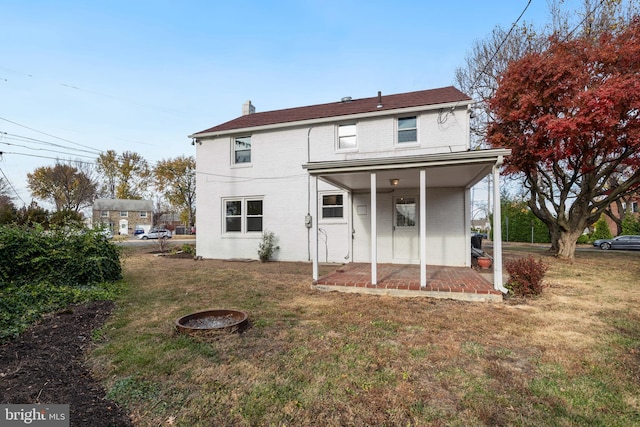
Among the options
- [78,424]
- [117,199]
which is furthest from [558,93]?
[117,199]

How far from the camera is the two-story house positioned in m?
9.20

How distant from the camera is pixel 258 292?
6.59 m

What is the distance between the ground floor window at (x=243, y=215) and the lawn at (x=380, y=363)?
20.3ft

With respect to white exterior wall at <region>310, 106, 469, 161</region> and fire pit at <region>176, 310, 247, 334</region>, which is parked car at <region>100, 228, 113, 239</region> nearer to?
fire pit at <region>176, 310, 247, 334</region>

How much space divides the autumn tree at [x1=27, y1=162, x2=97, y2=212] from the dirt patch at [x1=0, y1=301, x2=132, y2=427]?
45778 mm

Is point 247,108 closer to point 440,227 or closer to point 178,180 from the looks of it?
point 440,227

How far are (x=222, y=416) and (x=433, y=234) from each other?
27.1ft

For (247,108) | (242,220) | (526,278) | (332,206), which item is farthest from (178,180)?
(526,278)

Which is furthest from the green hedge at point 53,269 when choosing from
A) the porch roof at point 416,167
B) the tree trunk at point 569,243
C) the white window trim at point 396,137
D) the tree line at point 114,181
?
the tree line at point 114,181

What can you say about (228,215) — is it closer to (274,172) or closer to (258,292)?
(274,172)

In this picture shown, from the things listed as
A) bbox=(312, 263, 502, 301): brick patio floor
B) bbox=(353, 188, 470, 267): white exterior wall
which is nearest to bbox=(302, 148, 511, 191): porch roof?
bbox=(353, 188, 470, 267): white exterior wall

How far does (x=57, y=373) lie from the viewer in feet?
9.78

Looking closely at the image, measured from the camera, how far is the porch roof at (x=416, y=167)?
5.81 metres

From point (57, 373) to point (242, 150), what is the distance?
33.6ft
